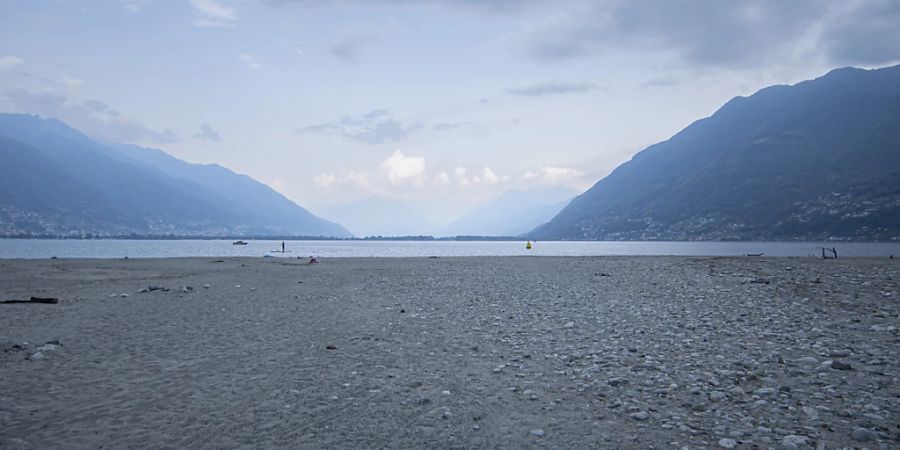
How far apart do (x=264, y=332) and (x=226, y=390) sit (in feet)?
20.0

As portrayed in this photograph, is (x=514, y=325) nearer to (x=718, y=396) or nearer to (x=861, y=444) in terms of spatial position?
(x=718, y=396)

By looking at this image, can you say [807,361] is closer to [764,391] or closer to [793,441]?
[764,391]

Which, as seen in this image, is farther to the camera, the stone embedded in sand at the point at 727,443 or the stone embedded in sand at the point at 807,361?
the stone embedded in sand at the point at 807,361

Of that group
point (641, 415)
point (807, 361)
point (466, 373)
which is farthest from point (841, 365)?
point (466, 373)

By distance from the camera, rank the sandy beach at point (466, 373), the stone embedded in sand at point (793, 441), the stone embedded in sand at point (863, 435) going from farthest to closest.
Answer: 1. the sandy beach at point (466, 373)
2. the stone embedded in sand at point (863, 435)
3. the stone embedded in sand at point (793, 441)

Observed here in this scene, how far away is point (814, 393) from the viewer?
8.25 metres

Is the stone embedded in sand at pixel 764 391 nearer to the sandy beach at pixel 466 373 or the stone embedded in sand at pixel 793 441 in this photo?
the sandy beach at pixel 466 373

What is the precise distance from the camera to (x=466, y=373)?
10.6 m

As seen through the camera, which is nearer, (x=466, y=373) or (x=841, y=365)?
(x=841, y=365)

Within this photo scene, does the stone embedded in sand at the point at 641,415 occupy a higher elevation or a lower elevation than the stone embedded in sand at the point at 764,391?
lower

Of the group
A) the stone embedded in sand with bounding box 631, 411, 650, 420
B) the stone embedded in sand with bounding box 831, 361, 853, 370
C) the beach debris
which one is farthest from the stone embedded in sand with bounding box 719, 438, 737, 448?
the beach debris

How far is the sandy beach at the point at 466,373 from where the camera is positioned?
721 cm

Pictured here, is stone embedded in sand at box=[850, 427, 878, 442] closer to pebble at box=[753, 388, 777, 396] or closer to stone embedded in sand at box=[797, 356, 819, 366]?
pebble at box=[753, 388, 777, 396]

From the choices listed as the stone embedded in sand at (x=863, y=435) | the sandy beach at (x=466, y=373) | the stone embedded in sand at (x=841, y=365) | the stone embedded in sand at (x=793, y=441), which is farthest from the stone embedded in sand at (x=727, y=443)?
the stone embedded in sand at (x=841, y=365)
